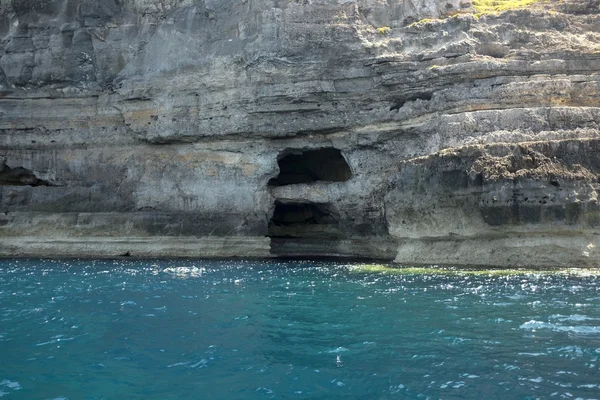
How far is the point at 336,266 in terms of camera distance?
78.3ft

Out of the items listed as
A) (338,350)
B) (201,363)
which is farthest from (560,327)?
(201,363)

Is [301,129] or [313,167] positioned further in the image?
[313,167]

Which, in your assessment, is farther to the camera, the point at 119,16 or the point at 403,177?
the point at 119,16

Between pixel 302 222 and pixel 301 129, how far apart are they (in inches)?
278

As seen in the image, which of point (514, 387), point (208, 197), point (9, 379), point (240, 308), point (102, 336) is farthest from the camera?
point (208, 197)

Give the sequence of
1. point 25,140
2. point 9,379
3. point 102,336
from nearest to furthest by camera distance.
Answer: point 9,379 → point 102,336 → point 25,140

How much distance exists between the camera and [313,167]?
34.4m

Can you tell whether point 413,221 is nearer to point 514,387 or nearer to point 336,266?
point 336,266

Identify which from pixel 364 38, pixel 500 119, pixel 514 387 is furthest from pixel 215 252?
pixel 514 387

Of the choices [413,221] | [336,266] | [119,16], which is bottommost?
[336,266]

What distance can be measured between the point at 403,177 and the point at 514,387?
1623 cm

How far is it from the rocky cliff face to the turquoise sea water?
4414 mm

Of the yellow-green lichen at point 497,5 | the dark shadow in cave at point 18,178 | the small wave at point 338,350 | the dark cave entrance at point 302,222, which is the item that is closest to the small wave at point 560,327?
the small wave at point 338,350

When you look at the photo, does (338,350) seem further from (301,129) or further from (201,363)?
(301,129)
